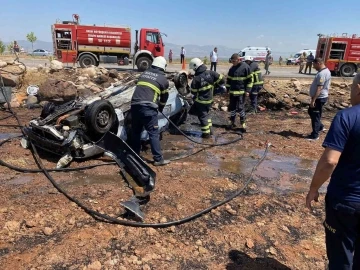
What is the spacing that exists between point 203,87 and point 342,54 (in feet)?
54.7

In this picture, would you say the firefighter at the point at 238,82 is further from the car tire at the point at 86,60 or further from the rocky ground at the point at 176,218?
the car tire at the point at 86,60

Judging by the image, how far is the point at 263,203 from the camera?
397cm

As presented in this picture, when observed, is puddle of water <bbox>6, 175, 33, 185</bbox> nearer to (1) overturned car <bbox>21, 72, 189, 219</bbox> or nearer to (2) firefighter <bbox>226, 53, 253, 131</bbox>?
(1) overturned car <bbox>21, 72, 189, 219</bbox>

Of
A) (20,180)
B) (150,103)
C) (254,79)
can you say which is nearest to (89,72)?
(254,79)

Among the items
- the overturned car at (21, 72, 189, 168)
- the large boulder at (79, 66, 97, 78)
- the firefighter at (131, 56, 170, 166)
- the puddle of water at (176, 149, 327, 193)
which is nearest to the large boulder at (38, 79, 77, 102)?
the large boulder at (79, 66, 97, 78)

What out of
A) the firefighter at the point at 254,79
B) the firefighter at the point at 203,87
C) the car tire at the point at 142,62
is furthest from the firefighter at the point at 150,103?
the car tire at the point at 142,62

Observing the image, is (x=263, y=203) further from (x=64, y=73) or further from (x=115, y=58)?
(x=115, y=58)

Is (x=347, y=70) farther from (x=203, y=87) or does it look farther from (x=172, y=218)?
(x=172, y=218)

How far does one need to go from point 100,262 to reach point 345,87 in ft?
38.9

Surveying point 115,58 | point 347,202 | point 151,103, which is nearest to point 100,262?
point 347,202

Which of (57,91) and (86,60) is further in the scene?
(86,60)

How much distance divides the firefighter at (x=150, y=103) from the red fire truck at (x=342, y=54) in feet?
57.2

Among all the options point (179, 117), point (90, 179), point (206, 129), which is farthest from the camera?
point (179, 117)

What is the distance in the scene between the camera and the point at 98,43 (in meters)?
17.6
